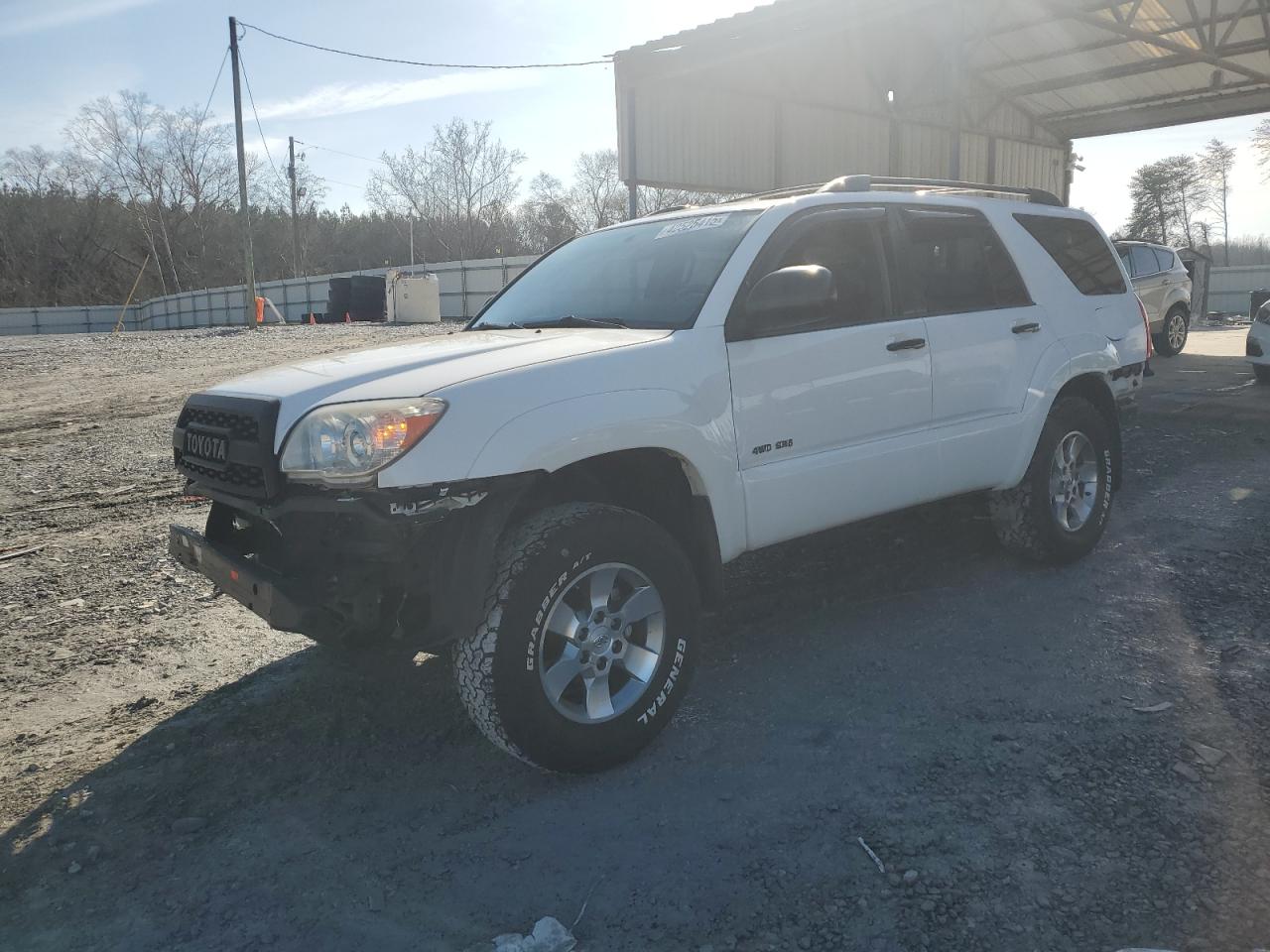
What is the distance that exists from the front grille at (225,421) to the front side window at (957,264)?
283 centimetres

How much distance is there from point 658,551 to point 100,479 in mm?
5981

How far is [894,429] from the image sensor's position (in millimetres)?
4023

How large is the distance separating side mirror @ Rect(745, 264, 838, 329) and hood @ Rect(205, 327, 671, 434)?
37cm

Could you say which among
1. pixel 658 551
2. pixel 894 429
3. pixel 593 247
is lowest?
pixel 658 551

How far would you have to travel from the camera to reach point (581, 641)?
9.96 feet

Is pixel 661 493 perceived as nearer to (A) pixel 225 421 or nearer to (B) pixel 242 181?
(A) pixel 225 421

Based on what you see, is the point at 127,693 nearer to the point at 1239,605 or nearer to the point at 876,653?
the point at 876,653

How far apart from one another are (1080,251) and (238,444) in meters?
4.56

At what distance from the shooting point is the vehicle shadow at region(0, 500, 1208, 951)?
7.88ft

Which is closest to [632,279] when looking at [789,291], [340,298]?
[789,291]

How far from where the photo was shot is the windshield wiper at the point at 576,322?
12.0ft

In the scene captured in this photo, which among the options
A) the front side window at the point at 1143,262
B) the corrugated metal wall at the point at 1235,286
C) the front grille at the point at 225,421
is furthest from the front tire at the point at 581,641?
the corrugated metal wall at the point at 1235,286

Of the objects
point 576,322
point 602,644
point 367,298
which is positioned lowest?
point 602,644

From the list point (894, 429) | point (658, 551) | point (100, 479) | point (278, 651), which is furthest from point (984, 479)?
point (100, 479)
